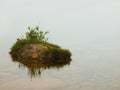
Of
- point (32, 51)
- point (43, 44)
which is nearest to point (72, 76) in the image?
point (32, 51)

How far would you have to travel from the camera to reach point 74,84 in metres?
19.7

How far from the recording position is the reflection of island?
2266cm

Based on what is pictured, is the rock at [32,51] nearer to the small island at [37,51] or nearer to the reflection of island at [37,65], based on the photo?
the small island at [37,51]

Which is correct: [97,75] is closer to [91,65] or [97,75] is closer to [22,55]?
[91,65]

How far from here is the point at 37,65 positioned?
2428 centimetres

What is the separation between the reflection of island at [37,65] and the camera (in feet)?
74.3

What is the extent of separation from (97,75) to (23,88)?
13.0ft

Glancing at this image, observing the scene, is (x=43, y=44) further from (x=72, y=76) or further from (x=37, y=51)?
(x=72, y=76)

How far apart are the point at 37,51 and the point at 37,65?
2209mm

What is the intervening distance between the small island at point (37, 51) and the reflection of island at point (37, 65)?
1.12ft

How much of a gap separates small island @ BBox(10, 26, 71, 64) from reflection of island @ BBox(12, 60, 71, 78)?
342mm

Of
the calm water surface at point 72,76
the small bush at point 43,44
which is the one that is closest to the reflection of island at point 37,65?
the calm water surface at point 72,76

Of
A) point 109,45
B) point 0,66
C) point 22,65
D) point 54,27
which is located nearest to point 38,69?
point 22,65

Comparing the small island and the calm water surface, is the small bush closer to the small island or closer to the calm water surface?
the small island
